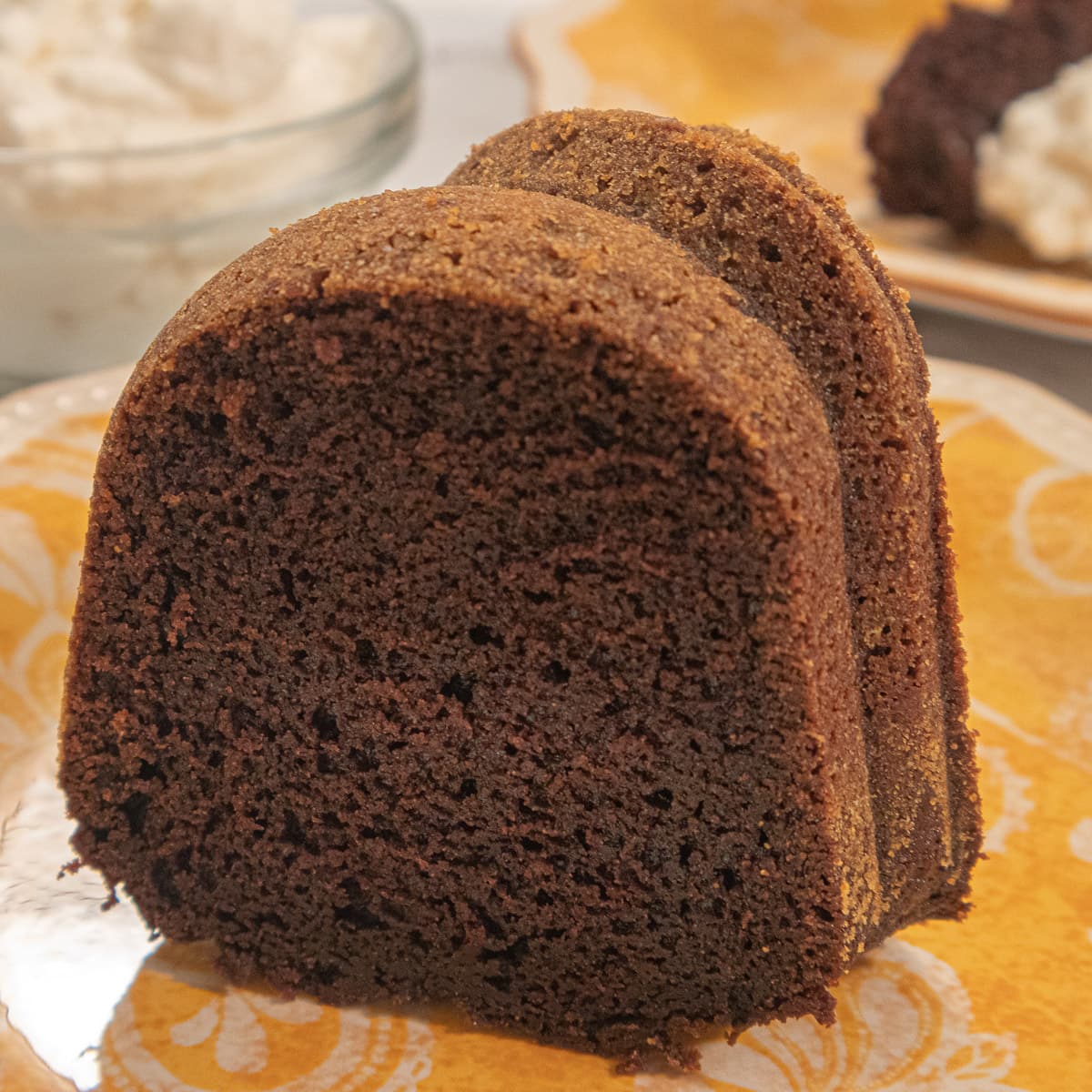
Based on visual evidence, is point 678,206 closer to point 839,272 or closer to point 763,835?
point 839,272

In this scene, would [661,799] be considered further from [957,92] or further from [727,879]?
[957,92]

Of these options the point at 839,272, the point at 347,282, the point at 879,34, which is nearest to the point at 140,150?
the point at 347,282

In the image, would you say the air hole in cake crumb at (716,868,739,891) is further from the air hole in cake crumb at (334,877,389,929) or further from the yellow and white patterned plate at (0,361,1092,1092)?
the air hole in cake crumb at (334,877,389,929)

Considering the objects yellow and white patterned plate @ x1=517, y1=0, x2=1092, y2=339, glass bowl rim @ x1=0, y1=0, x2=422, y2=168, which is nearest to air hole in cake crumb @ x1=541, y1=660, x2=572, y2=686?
glass bowl rim @ x1=0, y1=0, x2=422, y2=168

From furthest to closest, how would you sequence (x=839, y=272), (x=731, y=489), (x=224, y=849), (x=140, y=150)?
(x=140, y=150)
(x=224, y=849)
(x=839, y=272)
(x=731, y=489)

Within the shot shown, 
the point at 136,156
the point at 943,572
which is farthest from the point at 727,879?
the point at 136,156
